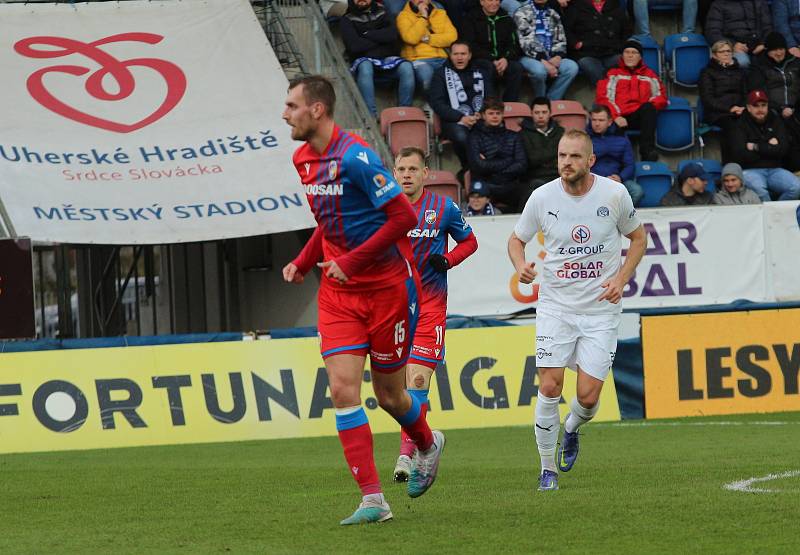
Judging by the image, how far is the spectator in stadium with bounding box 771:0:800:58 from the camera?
21.6 m

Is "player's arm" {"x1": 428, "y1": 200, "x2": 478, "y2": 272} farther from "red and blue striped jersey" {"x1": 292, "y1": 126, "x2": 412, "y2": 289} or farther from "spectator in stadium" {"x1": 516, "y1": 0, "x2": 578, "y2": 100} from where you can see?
"spectator in stadium" {"x1": 516, "y1": 0, "x2": 578, "y2": 100}

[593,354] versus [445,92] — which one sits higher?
[445,92]

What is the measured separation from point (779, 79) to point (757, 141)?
160 cm

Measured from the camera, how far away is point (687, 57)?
2161cm

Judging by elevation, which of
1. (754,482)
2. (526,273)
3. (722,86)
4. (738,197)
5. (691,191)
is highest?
(526,273)

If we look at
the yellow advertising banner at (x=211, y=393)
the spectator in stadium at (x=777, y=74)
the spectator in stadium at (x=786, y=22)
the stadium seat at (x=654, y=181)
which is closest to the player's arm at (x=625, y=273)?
the yellow advertising banner at (x=211, y=393)

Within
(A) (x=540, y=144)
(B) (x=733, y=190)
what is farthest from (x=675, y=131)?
(A) (x=540, y=144)

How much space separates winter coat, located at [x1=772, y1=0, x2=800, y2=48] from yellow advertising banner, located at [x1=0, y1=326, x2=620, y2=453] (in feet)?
29.3

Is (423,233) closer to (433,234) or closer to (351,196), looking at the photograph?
(433,234)

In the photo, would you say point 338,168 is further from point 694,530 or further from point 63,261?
point 63,261

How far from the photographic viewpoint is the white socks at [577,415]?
903 cm

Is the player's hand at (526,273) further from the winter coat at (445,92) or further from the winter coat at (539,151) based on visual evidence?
the winter coat at (445,92)

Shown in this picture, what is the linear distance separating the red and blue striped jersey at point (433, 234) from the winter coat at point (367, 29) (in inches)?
376

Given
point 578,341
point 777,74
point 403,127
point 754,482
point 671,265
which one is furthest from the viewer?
point 777,74
